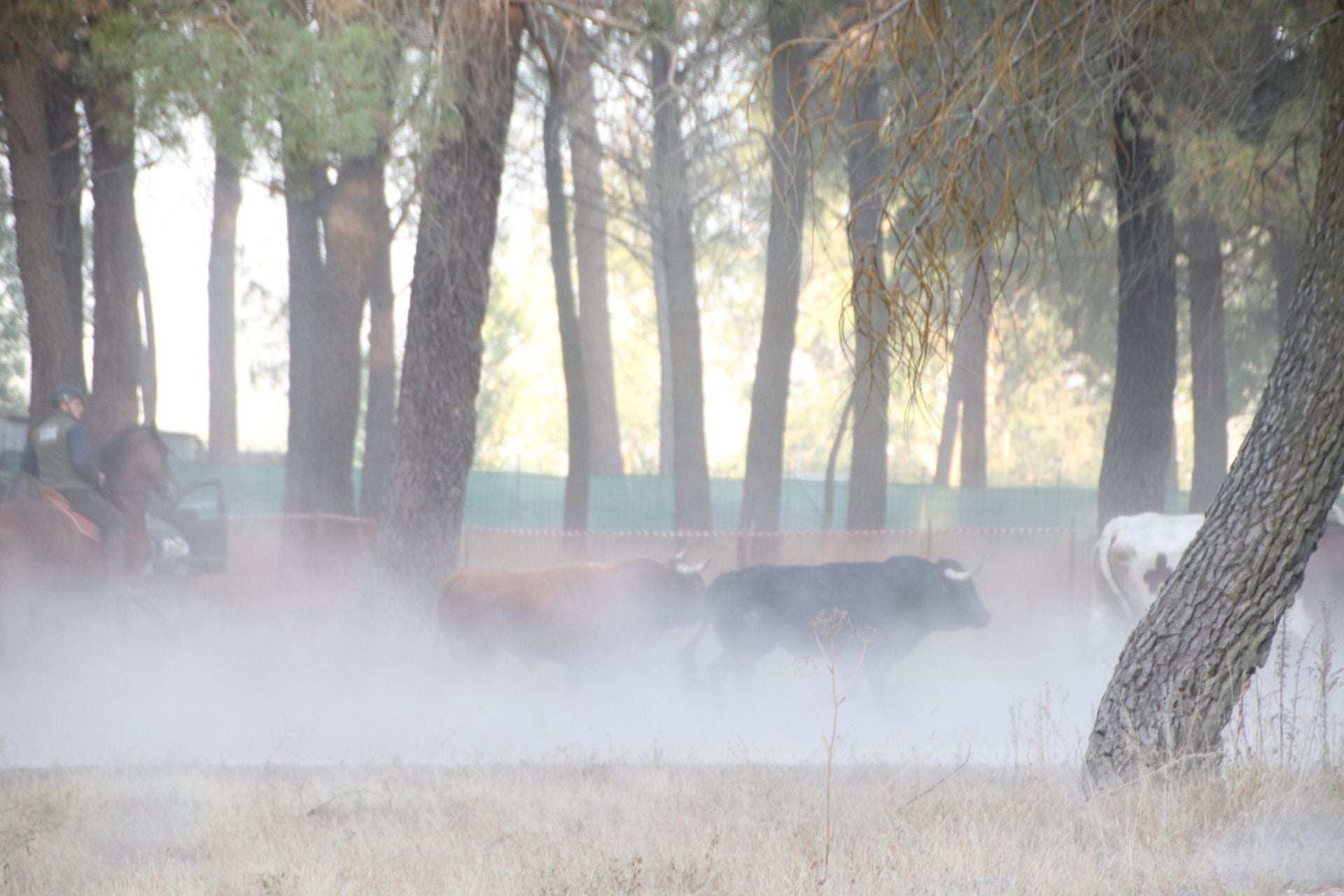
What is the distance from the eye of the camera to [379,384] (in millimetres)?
18734

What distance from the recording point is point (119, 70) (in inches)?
425

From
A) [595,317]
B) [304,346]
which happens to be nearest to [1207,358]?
[304,346]

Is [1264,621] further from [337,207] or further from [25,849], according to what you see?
[337,207]

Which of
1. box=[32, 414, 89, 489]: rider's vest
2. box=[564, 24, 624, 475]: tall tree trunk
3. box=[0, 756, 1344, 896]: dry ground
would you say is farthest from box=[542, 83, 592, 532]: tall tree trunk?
box=[0, 756, 1344, 896]: dry ground

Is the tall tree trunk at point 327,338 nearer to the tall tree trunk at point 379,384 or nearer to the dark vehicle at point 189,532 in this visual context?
the dark vehicle at point 189,532

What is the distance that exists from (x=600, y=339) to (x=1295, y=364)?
66.9 ft

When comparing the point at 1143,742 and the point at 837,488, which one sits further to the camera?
the point at 837,488

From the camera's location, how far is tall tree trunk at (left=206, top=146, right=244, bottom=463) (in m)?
26.7

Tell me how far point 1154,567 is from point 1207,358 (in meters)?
5.98

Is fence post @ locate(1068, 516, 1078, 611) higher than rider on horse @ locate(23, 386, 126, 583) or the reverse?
the reverse

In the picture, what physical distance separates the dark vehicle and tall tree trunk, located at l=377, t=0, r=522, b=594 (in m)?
4.39

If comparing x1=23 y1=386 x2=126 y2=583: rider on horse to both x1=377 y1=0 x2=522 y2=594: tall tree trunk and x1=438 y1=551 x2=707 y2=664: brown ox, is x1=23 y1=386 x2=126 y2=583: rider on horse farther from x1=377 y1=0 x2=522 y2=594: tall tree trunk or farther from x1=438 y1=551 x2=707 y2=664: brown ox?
x1=438 y1=551 x2=707 y2=664: brown ox

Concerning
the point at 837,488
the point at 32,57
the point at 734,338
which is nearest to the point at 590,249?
the point at 837,488

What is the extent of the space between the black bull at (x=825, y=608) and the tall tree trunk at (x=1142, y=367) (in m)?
3.28
